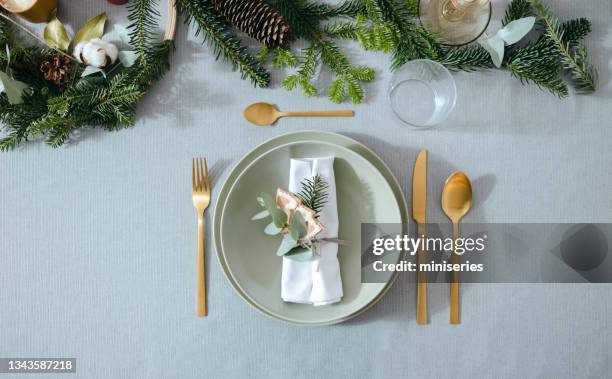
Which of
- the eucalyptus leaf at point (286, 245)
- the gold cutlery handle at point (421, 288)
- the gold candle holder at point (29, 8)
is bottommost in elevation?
the gold cutlery handle at point (421, 288)

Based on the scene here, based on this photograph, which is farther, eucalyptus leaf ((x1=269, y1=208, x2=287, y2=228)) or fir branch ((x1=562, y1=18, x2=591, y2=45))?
fir branch ((x1=562, y1=18, x2=591, y2=45))

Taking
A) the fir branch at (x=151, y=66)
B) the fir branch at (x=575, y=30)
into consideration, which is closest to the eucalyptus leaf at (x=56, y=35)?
the fir branch at (x=151, y=66)

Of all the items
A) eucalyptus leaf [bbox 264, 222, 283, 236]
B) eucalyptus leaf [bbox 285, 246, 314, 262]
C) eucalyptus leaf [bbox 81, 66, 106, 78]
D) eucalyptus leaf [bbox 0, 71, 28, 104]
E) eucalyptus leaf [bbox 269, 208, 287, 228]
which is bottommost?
eucalyptus leaf [bbox 285, 246, 314, 262]

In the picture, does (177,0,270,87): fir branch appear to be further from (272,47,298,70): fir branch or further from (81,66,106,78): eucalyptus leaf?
(81,66,106,78): eucalyptus leaf

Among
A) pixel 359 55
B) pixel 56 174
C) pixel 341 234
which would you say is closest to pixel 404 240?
pixel 341 234

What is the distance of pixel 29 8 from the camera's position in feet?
2.44

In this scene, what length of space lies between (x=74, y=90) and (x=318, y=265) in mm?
480

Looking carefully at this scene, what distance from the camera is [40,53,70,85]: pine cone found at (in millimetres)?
761

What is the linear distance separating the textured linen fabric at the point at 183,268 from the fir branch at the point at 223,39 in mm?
31

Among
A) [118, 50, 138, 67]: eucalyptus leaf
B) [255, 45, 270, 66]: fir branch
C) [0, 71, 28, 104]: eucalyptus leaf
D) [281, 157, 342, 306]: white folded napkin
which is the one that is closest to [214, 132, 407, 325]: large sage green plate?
[281, 157, 342, 306]: white folded napkin

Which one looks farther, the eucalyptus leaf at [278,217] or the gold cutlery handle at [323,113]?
the gold cutlery handle at [323,113]

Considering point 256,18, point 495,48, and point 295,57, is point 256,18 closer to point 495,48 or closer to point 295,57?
point 295,57

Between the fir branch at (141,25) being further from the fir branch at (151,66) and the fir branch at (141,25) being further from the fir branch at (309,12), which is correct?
the fir branch at (309,12)

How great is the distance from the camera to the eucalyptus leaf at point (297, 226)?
2.27ft
